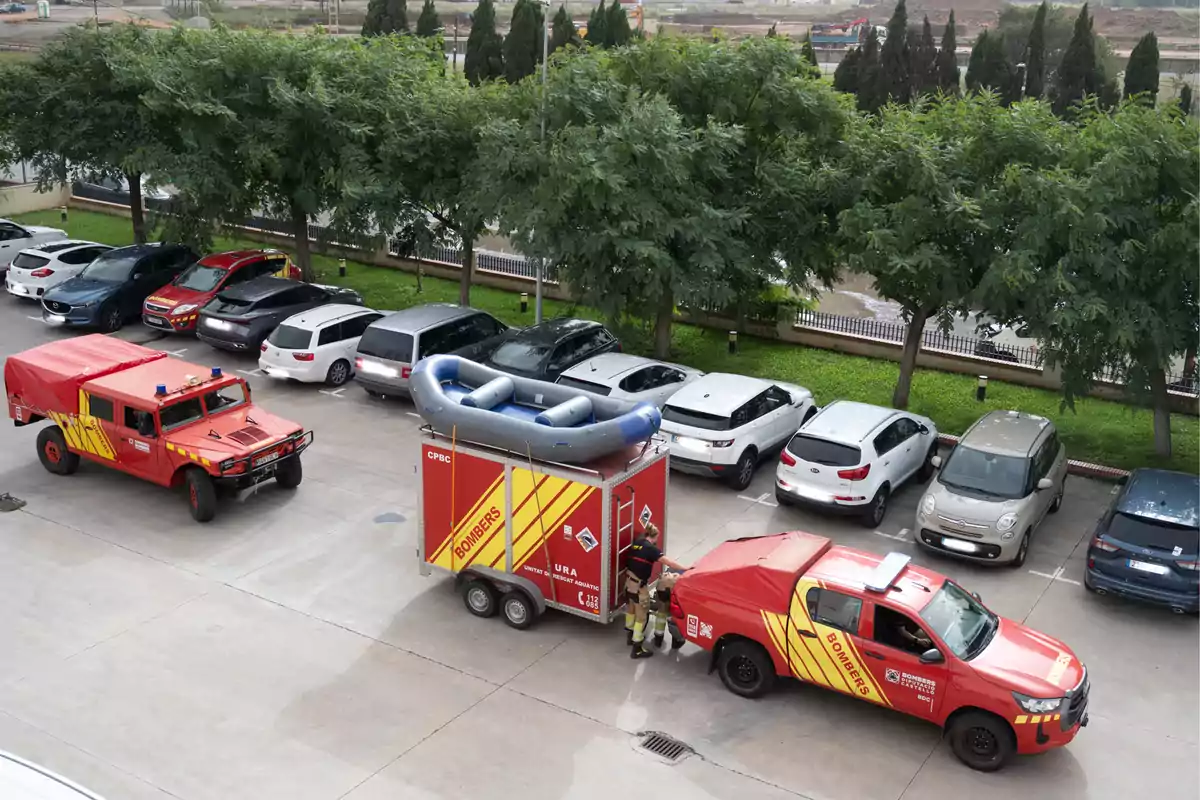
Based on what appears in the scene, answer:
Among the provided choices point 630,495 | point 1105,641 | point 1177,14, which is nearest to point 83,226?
point 630,495

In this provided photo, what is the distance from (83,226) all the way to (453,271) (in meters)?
13.2

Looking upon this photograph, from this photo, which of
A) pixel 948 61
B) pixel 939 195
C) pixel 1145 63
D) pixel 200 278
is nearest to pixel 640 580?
pixel 939 195

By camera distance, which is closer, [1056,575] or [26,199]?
[1056,575]

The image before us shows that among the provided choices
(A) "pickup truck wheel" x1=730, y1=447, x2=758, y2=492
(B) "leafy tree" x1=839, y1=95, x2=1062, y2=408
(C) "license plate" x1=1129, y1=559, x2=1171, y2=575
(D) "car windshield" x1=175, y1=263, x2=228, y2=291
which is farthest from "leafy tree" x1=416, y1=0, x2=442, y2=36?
(C) "license plate" x1=1129, y1=559, x2=1171, y2=575

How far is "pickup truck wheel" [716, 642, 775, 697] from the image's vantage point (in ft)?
38.6

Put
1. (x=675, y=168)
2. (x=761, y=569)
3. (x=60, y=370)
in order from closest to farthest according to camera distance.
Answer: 1. (x=761, y=569)
2. (x=60, y=370)
3. (x=675, y=168)

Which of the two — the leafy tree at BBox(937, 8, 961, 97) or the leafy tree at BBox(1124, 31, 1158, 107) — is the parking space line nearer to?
the leafy tree at BBox(1124, 31, 1158, 107)

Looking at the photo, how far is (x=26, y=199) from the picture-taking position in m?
36.9

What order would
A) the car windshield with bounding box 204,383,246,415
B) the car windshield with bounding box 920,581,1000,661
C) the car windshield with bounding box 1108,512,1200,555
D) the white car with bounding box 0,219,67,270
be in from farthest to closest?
the white car with bounding box 0,219,67,270
the car windshield with bounding box 204,383,246,415
the car windshield with bounding box 1108,512,1200,555
the car windshield with bounding box 920,581,1000,661

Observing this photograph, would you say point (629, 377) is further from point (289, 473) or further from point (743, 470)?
point (289, 473)

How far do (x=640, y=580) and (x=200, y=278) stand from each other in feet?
52.2

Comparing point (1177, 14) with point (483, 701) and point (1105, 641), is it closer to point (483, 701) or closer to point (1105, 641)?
point (1105, 641)

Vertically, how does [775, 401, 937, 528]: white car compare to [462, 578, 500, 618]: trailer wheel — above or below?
above

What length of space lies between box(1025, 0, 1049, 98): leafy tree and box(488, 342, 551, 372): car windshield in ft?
127
